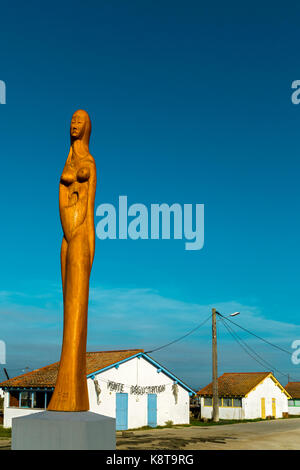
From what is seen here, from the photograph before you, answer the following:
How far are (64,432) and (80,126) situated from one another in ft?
18.1

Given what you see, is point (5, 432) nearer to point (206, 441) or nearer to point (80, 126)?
point (206, 441)

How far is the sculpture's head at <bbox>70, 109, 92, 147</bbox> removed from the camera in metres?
9.96

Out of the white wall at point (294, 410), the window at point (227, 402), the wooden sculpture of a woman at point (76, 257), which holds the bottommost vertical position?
the white wall at point (294, 410)

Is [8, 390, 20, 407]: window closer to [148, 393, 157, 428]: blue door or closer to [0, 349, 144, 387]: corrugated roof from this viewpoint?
[0, 349, 144, 387]: corrugated roof

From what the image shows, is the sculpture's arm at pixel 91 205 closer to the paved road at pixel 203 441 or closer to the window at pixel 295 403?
the paved road at pixel 203 441

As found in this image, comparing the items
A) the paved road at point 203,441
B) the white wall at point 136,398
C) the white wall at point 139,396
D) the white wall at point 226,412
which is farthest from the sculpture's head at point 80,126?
the white wall at point 226,412

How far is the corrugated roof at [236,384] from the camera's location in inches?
1558

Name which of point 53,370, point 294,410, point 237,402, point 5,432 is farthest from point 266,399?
point 5,432

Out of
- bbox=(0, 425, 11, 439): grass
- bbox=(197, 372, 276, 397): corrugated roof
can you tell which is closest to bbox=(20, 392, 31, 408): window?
bbox=(0, 425, 11, 439): grass

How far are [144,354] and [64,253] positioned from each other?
852 inches

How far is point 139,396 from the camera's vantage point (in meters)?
29.1

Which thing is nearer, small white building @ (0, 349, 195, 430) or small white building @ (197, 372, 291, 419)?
small white building @ (0, 349, 195, 430)

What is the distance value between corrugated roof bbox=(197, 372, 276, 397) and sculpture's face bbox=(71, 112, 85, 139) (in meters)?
32.8
